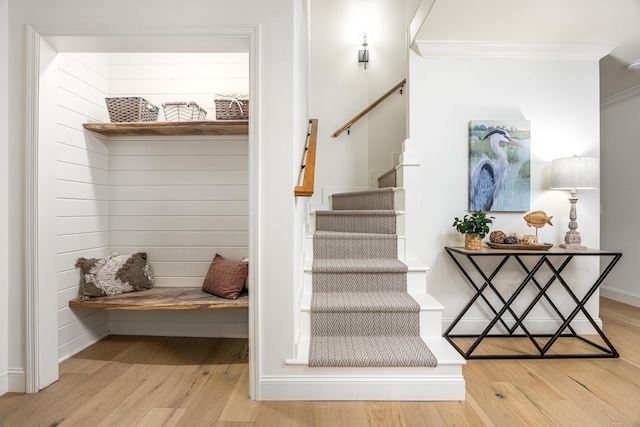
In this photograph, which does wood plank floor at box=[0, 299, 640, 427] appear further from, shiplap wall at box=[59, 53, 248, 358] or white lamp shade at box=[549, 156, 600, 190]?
white lamp shade at box=[549, 156, 600, 190]

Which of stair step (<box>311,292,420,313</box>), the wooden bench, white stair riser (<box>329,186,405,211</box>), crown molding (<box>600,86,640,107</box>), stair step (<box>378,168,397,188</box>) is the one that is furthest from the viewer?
crown molding (<box>600,86,640,107</box>)

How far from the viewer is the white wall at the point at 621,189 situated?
11.9ft

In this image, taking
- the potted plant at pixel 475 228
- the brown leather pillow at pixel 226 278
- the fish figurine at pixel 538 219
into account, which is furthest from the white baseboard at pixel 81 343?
the fish figurine at pixel 538 219

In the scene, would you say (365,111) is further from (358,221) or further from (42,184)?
(42,184)

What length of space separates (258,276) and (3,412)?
1.35 meters

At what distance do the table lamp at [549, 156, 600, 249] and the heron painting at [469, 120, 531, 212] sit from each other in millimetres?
210

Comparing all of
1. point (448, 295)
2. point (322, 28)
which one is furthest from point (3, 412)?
point (322, 28)

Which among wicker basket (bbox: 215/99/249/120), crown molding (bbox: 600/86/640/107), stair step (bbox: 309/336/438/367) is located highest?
crown molding (bbox: 600/86/640/107)

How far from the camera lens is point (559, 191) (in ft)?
9.15

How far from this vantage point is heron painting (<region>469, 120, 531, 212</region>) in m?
2.73

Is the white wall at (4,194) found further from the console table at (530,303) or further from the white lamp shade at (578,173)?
the white lamp shade at (578,173)

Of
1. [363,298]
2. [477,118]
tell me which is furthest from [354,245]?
[477,118]

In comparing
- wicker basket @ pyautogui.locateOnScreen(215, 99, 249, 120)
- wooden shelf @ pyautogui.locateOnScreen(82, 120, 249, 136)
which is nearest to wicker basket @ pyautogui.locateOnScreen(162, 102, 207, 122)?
wooden shelf @ pyautogui.locateOnScreen(82, 120, 249, 136)

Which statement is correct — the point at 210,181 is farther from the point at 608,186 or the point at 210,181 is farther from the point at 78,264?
the point at 608,186
